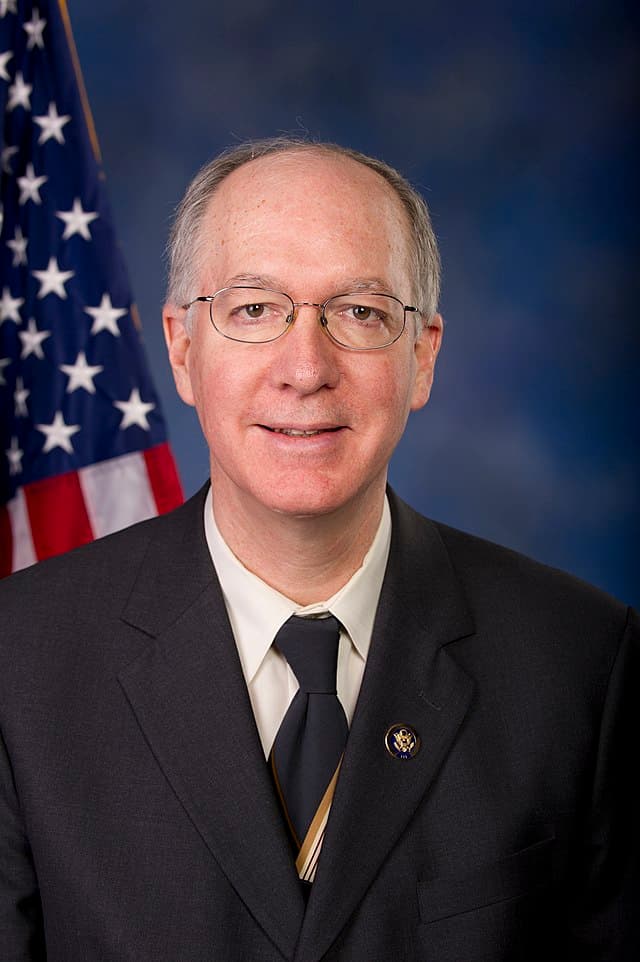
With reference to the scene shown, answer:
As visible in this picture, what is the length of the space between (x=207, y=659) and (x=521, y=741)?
68 centimetres

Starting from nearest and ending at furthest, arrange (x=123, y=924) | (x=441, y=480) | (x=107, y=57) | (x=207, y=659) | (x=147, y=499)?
(x=123, y=924) < (x=207, y=659) < (x=147, y=499) < (x=107, y=57) < (x=441, y=480)

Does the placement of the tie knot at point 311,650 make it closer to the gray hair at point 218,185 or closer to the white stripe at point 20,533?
the gray hair at point 218,185

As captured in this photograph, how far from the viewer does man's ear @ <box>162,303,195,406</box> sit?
2.63 meters

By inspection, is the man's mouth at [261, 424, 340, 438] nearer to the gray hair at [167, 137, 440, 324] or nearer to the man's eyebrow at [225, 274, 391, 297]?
the man's eyebrow at [225, 274, 391, 297]

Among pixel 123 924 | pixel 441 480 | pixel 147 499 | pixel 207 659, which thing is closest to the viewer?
pixel 123 924

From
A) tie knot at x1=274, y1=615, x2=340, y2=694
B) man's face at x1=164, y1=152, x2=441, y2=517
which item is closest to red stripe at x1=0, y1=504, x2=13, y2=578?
man's face at x1=164, y1=152, x2=441, y2=517

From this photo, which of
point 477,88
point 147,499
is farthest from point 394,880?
point 477,88

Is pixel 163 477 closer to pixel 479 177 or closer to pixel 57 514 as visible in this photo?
pixel 57 514

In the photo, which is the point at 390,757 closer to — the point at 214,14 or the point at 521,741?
the point at 521,741

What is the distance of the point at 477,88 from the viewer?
5047 millimetres

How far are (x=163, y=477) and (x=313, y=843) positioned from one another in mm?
1999

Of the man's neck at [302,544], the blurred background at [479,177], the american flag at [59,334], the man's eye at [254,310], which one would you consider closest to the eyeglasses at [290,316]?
the man's eye at [254,310]

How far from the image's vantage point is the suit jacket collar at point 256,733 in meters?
2.17

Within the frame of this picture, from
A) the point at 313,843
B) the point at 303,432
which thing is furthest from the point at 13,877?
the point at 303,432
